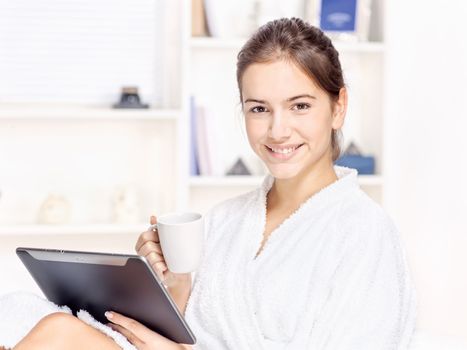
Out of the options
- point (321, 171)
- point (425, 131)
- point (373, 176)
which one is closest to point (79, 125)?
point (373, 176)

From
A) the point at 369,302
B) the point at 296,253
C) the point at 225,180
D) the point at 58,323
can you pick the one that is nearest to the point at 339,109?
the point at 296,253

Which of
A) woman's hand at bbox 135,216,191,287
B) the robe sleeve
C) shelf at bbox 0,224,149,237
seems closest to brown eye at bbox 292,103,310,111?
the robe sleeve

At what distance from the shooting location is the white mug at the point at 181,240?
159cm

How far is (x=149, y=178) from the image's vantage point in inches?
132

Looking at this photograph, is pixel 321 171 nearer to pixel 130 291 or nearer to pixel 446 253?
pixel 130 291

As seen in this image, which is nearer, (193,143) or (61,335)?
(61,335)

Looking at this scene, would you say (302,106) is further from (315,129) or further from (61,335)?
(61,335)

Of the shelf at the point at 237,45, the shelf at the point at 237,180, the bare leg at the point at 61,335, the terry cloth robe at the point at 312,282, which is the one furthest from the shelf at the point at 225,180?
the bare leg at the point at 61,335

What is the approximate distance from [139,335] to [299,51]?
68 centimetres

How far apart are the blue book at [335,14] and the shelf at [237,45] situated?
8 cm

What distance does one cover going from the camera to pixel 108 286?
1.60 meters

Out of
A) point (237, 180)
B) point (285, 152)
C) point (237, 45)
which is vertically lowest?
point (237, 180)

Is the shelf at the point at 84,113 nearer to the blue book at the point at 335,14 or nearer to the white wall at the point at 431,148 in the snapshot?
the blue book at the point at 335,14

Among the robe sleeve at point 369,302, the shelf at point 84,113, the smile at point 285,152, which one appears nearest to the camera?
the robe sleeve at point 369,302
